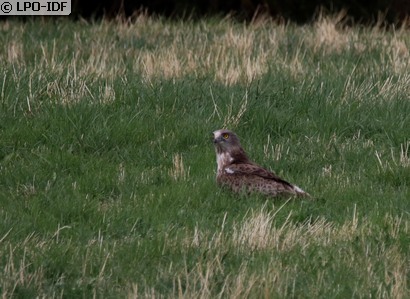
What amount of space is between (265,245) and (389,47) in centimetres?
784

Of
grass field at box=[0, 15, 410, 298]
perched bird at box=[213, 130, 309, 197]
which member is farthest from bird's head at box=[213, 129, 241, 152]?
grass field at box=[0, 15, 410, 298]

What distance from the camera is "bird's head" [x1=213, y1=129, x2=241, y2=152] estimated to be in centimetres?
A: 899

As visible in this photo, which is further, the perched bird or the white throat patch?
the white throat patch

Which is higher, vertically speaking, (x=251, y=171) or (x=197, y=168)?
(x=251, y=171)

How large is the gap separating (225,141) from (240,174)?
507mm

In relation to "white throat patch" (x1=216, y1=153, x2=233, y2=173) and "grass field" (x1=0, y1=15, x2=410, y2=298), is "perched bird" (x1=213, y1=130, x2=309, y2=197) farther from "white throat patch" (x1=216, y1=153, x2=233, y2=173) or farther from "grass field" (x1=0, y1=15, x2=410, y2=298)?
"grass field" (x1=0, y1=15, x2=410, y2=298)

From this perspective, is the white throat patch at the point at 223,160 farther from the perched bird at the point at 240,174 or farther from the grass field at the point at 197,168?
the grass field at the point at 197,168

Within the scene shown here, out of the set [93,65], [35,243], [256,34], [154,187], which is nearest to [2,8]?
[93,65]

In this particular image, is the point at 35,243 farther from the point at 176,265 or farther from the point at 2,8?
the point at 2,8

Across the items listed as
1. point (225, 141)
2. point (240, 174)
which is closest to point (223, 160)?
point (225, 141)

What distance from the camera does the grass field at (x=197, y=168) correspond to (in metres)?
6.58

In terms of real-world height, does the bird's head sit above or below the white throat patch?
above

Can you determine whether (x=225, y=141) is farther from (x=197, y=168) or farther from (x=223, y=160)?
(x=197, y=168)

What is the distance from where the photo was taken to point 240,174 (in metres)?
8.58
